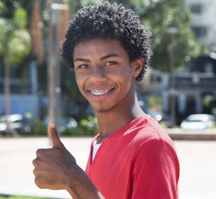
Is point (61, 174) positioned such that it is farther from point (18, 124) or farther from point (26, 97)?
point (26, 97)

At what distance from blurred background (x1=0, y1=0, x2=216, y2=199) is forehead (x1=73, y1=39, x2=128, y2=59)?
51.7 feet

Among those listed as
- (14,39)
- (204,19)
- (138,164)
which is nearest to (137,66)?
(138,164)

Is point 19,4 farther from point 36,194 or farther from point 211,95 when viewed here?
point 36,194

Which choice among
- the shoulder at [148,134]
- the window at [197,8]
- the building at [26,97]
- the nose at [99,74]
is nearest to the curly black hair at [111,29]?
the nose at [99,74]

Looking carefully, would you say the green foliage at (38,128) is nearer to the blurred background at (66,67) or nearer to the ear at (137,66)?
the blurred background at (66,67)

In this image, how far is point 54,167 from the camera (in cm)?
182

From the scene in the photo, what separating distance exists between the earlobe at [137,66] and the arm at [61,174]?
1.50ft

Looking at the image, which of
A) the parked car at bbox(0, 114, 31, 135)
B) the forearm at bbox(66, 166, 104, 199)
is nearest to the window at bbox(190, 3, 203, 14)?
the parked car at bbox(0, 114, 31, 135)

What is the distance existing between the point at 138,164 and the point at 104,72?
44 cm

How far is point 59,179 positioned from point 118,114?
415 millimetres

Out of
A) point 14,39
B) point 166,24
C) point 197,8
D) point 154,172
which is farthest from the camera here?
point 197,8

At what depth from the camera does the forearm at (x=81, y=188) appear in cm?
177

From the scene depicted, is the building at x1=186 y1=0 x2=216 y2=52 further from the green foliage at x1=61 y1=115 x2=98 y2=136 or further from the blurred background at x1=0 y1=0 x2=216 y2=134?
the green foliage at x1=61 y1=115 x2=98 y2=136

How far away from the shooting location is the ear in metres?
2.12
